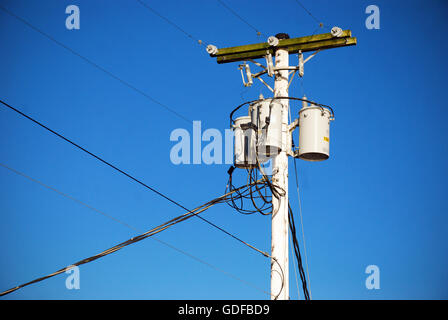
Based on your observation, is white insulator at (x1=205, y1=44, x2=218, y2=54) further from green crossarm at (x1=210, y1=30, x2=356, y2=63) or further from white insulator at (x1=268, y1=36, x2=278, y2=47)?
white insulator at (x1=268, y1=36, x2=278, y2=47)

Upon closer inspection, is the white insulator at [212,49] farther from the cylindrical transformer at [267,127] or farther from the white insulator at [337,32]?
the white insulator at [337,32]

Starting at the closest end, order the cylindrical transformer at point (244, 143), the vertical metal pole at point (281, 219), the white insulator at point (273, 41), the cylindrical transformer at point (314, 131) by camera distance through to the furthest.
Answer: the vertical metal pole at point (281, 219)
the cylindrical transformer at point (244, 143)
the cylindrical transformer at point (314, 131)
the white insulator at point (273, 41)

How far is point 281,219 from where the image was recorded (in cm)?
888

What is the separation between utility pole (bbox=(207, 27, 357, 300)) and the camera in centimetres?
862

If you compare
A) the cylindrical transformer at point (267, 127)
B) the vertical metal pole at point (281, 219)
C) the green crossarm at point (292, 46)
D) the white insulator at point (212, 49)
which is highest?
the white insulator at point (212, 49)

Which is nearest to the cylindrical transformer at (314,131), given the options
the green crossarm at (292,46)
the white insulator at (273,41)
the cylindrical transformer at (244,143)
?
the cylindrical transformer at (244,143)

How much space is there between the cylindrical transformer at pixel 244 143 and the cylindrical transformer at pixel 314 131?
96cm

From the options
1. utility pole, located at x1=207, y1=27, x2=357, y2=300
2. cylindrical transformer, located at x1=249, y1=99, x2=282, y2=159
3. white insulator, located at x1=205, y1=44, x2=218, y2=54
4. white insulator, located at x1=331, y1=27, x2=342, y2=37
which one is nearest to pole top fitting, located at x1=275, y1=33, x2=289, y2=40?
utility pole, located at x1=207, y1=27, x2=357, y2=300

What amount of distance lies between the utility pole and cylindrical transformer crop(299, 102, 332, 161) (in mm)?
75

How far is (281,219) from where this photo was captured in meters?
8.88

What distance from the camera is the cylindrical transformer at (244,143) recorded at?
899 cm

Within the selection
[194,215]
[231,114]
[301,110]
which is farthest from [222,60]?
[194,215]
